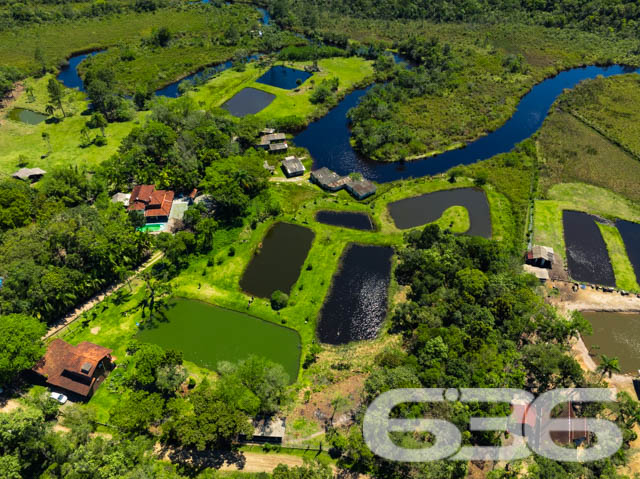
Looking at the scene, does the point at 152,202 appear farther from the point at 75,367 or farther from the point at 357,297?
the point at 357,297

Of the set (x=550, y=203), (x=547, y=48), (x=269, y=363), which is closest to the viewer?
(x=269, y=363)

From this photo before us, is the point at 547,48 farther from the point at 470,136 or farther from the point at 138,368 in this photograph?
the point at 138,368

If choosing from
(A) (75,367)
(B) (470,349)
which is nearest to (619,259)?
(B) (470,349)

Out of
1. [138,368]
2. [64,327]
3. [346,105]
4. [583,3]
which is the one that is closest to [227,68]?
[346,105]

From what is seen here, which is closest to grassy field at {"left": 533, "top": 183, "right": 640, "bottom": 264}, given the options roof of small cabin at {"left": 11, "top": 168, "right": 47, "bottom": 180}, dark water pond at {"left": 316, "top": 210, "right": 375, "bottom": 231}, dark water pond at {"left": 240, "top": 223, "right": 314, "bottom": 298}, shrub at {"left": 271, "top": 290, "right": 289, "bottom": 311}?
dark water pond at {"left": 316, "top": 210, "right": 375, "bottom": 231}

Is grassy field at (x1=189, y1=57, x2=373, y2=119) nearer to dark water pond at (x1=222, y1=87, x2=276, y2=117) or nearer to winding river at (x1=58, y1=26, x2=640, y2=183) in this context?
dark water pond at (x1=222, y1=87, x2=276, y2=117)
